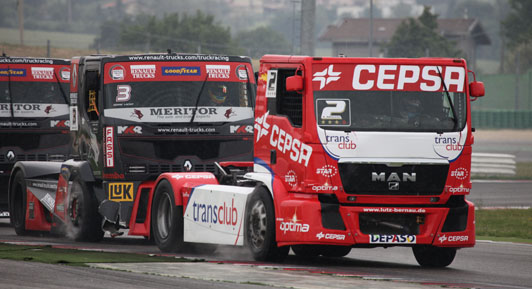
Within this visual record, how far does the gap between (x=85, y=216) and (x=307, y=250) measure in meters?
3.86

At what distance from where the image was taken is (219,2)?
468 ft

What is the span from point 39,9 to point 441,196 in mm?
112080

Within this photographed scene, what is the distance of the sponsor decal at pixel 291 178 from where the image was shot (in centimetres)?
1202

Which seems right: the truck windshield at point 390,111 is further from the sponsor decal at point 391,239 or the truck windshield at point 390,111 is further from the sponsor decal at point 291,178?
the sponsor decal at point 391,239

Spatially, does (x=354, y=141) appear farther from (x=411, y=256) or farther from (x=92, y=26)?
(x=92, y=26)

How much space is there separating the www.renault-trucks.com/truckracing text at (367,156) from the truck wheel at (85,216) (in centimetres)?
383

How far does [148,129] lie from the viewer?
15023 mm

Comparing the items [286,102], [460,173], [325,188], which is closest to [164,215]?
[286,102]

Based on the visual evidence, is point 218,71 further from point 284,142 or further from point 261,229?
point 261,229

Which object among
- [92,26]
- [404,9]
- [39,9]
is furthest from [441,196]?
[404,9]

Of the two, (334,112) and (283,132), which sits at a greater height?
(334,112)

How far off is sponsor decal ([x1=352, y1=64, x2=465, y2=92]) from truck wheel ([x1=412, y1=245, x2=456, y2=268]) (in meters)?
1.92

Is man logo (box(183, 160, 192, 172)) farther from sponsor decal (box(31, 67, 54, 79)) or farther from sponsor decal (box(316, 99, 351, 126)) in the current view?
sponsor decal (box(31, 67, 54, 79))

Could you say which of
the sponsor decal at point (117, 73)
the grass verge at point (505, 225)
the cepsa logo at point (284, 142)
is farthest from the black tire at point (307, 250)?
the grass verge at point (505, 225)
